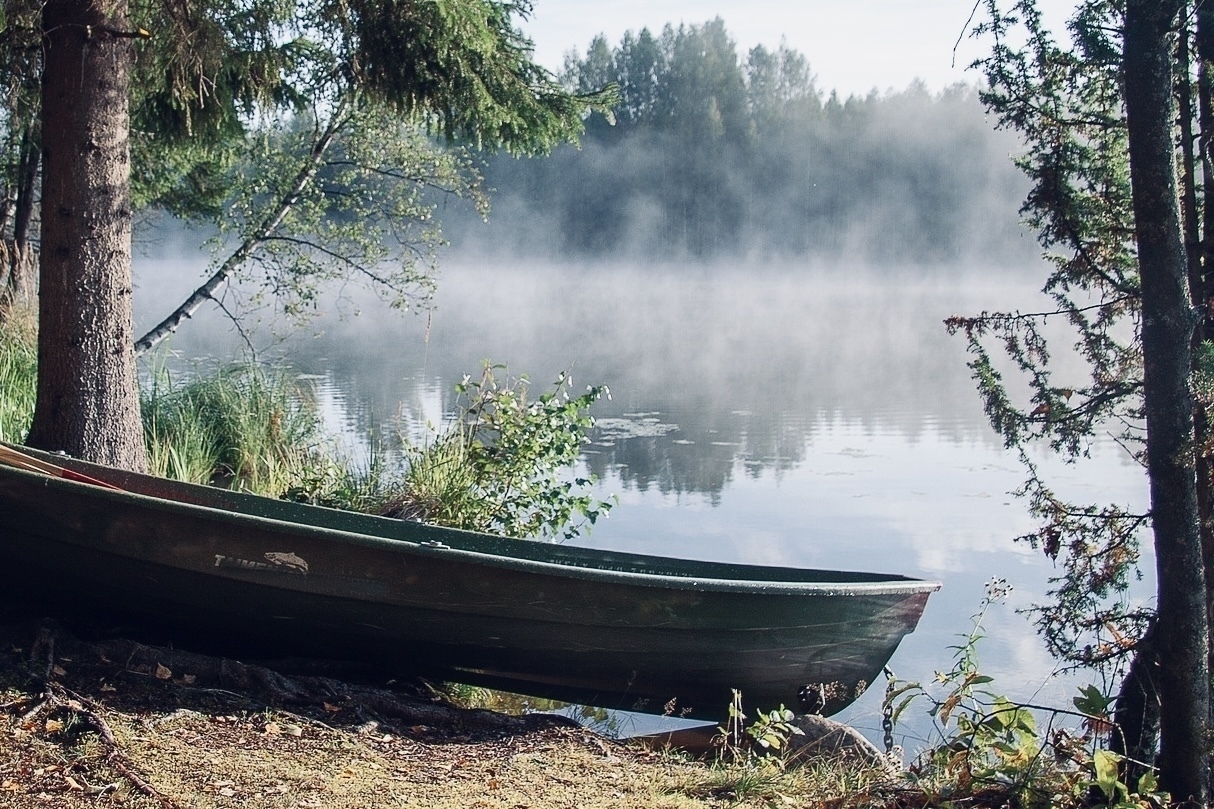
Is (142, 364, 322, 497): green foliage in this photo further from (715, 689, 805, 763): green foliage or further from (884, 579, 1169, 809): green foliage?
(884, 579, 1169, 809): green foliage

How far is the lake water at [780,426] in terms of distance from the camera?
24.9ft

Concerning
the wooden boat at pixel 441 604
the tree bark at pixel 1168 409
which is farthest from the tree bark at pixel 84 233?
the tree bark at pixel 1168 409

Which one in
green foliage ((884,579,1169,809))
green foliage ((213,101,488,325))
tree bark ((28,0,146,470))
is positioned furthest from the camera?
green foliage ((213,101,488,325))

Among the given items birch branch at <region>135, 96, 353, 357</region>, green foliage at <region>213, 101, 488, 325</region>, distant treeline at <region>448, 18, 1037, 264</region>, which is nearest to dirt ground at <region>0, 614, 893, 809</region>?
birch branch at <region>135, 96, 353, 357</region>

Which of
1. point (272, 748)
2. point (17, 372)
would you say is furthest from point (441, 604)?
point (17, 372)

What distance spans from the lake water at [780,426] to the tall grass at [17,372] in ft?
8.89

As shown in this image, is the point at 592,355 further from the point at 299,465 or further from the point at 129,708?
the point at 129,708

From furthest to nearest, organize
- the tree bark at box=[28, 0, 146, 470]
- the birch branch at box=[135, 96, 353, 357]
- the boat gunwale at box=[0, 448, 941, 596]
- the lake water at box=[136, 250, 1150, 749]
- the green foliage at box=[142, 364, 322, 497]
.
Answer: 1. the birch branch at box=[135, 96, 353, 357]
2. the green foliage at box=[142, 364, 322, 497]
3. the lake water at box=[136, 250, 1150, 749]
4. the tree bark at box=[28, 0, 146, 470]
5. the boat gunwale at box=[0, 448, 941, 596]

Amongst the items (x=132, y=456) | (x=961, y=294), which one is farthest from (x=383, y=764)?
(x=961, y=294)

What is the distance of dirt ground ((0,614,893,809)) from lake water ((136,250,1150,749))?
1600 mm

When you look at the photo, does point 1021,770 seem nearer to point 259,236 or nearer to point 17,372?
point 17,372

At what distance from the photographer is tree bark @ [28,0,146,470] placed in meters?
5.18

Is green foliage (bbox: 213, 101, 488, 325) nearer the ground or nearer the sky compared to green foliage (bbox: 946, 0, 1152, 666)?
nearer the sky

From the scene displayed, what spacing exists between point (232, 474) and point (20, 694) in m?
4.84
